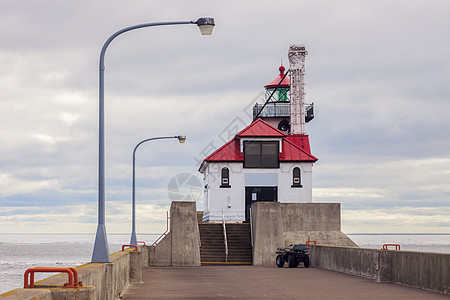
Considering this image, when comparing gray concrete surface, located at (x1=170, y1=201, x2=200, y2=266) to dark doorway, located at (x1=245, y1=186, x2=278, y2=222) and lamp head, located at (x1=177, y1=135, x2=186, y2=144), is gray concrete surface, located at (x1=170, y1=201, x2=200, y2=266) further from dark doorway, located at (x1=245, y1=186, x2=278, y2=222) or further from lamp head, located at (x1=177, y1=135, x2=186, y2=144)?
dark doorway, located at (x1=245, y1=186, x2=278, y2=222)

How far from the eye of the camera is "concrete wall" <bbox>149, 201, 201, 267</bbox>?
37.1m

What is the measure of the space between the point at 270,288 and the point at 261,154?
88.3 feet

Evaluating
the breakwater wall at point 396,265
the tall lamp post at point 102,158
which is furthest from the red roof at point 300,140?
the tall lamp post at point 102,158

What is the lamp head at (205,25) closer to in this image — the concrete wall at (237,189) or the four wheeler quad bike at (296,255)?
the four wheeler quad bike at (296,255)

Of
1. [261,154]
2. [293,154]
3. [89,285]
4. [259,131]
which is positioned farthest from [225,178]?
[89,285]

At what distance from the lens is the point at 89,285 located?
39.4 feet

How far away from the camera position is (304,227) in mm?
41625

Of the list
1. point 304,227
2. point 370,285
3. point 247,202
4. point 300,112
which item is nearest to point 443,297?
point 370,285

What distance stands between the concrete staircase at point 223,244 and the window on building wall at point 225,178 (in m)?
5.33

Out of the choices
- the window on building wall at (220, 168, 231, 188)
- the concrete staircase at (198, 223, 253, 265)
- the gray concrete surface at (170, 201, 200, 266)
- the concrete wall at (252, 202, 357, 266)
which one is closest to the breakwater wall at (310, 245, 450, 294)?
the concrete staircase at (198, 223, 253, 265)

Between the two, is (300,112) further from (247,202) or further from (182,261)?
(182,261)

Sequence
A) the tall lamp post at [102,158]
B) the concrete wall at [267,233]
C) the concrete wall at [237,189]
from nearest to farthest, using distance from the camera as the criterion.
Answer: the tall lamp post at [102,158] → the concrete wall at [267,233] → the concrete wall at [237,189]

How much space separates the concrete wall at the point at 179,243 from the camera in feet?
122

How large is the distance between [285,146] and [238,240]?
11.7 metres
